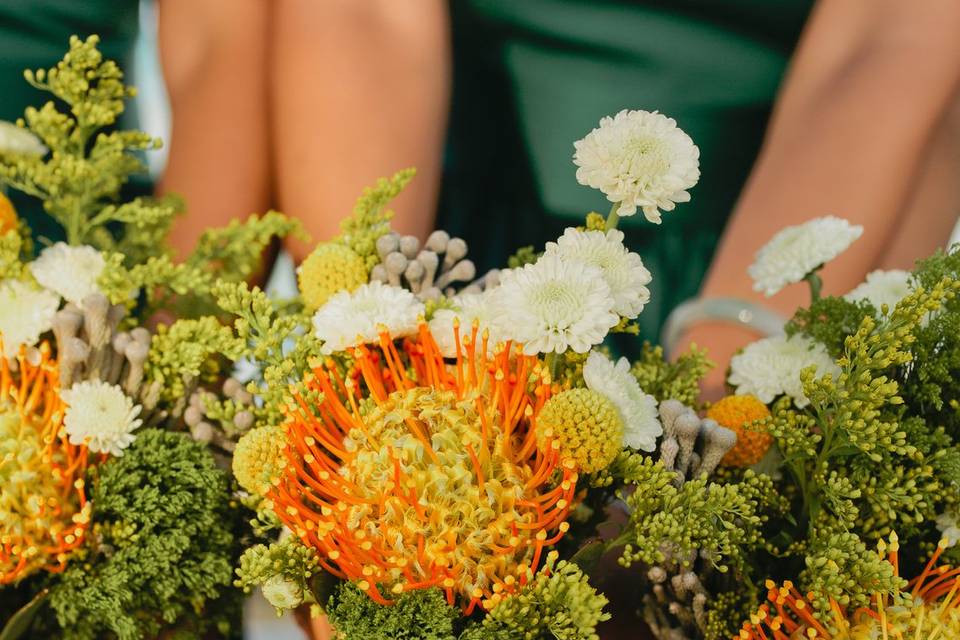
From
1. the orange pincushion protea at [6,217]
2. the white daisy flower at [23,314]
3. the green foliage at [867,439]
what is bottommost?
the green foliage at [867,439]

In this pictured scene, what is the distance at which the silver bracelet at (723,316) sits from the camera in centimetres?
69

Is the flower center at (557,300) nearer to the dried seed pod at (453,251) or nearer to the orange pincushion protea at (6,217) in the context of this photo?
the dried seed pod at (453,251)

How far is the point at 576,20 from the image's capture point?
0.88 m

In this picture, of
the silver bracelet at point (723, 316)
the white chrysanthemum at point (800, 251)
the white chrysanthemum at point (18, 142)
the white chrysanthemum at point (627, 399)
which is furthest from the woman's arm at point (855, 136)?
the white chrysanthemum at point (18, 142)

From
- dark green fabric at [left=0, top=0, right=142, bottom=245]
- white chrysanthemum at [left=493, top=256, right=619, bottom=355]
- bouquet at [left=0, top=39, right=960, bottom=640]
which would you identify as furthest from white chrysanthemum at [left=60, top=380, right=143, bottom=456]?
dark green fabric at [left=0, top=0, right=142, bottom=245]

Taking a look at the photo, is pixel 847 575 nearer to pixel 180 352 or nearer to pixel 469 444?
pixel 469 444

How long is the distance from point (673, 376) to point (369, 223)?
195 mm

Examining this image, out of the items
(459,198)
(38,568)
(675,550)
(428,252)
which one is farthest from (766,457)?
(459,198)

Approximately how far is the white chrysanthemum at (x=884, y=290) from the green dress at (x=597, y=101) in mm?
354

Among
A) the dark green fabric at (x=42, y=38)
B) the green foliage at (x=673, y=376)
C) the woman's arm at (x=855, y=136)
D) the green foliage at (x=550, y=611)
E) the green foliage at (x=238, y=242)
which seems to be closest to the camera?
the green foliage at (x=550, y=611)

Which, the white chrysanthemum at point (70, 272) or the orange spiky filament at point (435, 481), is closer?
the orange spiky filament at point (435, 481)

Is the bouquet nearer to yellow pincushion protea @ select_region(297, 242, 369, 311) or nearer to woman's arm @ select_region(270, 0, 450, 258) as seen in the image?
yellow pincushion protea @ select_region(297, 242, 369, 311)

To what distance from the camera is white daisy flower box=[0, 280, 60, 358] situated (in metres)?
0.53

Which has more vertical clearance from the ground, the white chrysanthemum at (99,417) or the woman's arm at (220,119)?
the woman's arm at (220,119)
